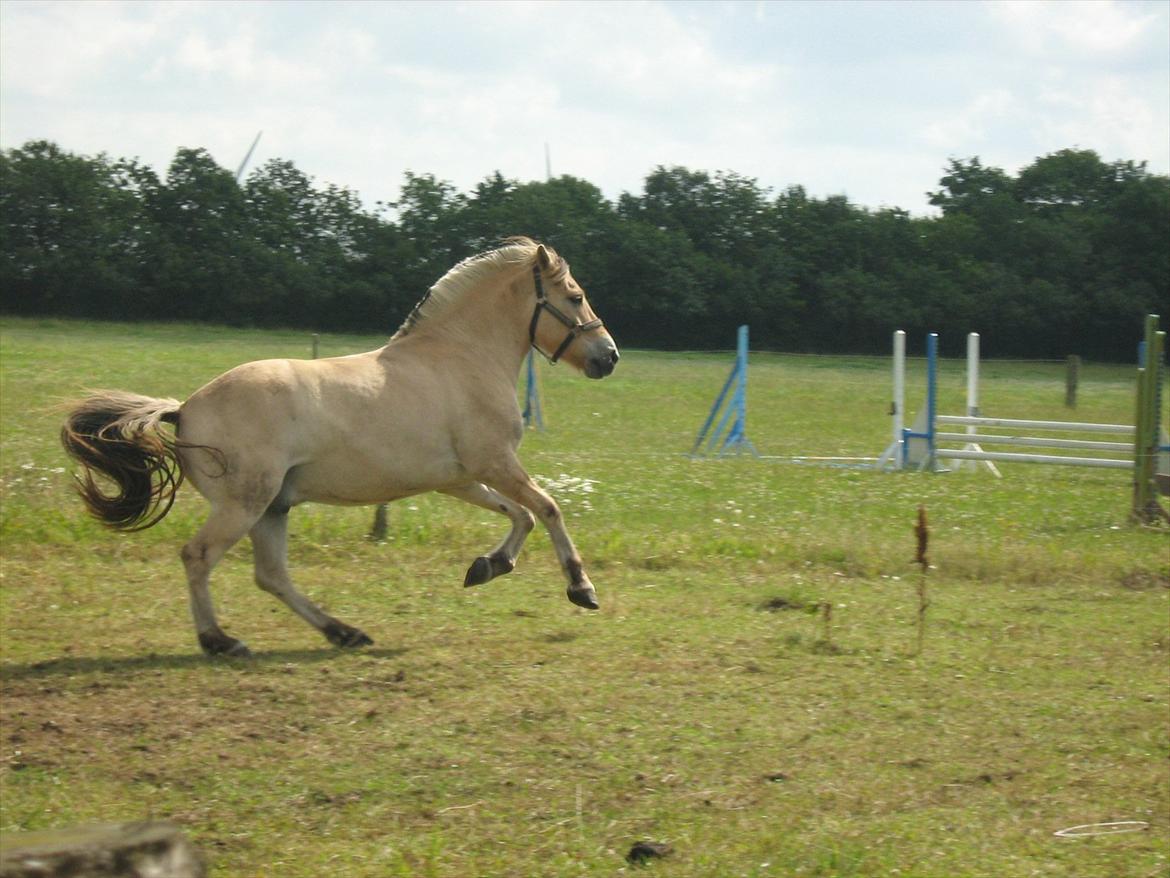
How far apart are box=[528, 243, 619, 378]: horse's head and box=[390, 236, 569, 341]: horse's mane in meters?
0.05

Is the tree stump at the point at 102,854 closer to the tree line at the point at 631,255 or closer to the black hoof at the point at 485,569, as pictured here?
the black hoof at the point at 485,569

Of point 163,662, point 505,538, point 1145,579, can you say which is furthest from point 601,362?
point 1145,579

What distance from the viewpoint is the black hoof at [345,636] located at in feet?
24.4

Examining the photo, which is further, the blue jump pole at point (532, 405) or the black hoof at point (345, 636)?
the blue jump pole at point (532, 405)

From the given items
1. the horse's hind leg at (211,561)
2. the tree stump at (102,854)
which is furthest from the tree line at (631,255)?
the tree stump at (102,854)

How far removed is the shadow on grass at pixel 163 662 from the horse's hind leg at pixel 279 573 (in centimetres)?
14

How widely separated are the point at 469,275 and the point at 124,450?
2215 millimetres

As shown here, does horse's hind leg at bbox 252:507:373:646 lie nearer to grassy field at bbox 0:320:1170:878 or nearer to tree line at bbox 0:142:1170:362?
grassy field at bbox 0:320:1170:878

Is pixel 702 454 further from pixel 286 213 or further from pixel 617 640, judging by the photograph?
pixel 286 213

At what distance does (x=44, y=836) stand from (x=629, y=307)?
42601mm

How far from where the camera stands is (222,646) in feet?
23.5

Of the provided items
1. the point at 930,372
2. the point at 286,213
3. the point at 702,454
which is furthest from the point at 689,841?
the point at 286,213

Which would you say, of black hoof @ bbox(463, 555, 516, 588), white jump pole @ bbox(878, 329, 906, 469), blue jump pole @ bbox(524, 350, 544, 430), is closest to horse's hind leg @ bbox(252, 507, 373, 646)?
black hoof @ bbox(463, 555, 516, 588)

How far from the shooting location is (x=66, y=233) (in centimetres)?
4709
